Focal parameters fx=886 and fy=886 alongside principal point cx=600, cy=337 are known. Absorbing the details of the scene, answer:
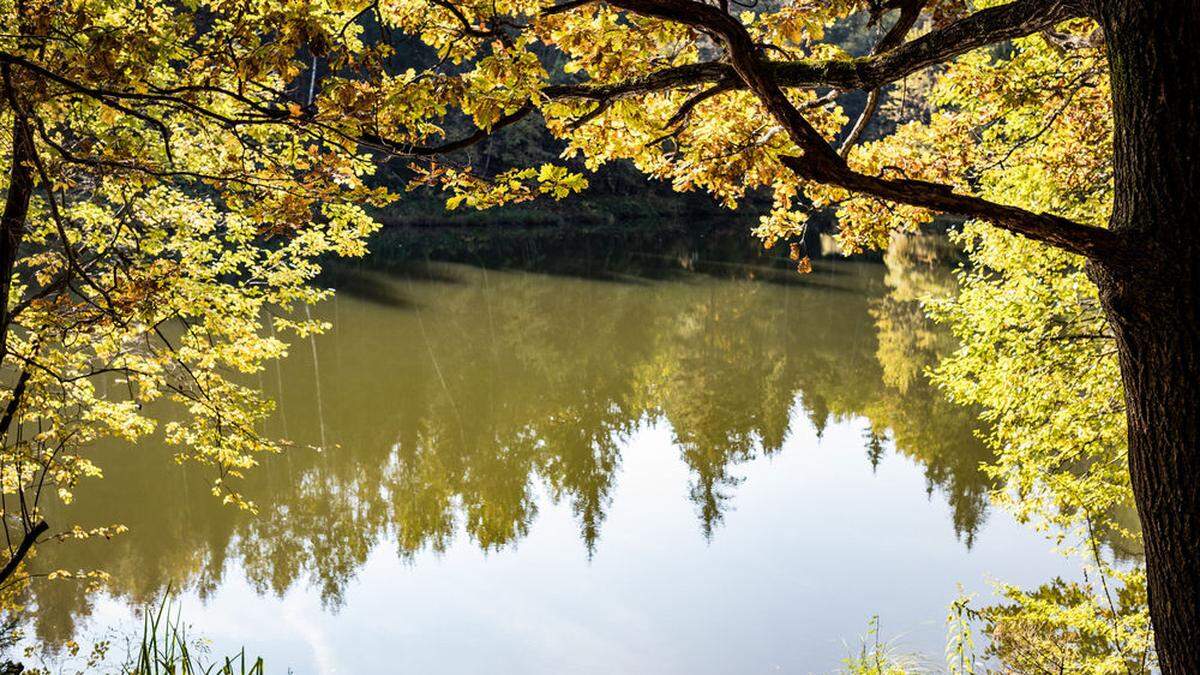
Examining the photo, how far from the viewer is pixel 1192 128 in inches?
104

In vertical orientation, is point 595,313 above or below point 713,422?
above

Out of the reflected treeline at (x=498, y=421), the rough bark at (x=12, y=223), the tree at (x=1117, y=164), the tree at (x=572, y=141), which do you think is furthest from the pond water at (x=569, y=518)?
the tree at (x=1117, y=164)

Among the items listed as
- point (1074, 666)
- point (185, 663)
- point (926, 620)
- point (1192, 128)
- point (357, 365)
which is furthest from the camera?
point (357, 365)

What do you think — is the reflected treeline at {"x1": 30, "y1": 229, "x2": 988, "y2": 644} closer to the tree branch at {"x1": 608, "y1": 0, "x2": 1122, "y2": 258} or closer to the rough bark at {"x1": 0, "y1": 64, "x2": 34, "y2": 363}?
the rough bark at {"x1": 0, "y1": 64, "x2": 34, "y2": 363}

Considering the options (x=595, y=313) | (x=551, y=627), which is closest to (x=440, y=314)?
(x=595, y=313)

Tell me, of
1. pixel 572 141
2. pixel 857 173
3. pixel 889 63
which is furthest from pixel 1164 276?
pixel 572 141

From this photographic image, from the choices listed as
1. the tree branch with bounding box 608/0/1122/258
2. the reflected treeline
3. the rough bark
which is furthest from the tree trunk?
the reflected treeline

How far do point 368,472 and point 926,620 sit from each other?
8223 mm

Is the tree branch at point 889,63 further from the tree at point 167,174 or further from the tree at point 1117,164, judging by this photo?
the tree at point 167,174

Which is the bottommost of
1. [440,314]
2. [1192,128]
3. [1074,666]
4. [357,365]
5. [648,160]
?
[1074,666]

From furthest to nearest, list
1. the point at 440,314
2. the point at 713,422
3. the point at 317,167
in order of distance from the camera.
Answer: the point at 440,314 < the point at 713,422 < the point at 317,167

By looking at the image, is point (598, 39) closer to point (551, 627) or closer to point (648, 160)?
point (648, 160)

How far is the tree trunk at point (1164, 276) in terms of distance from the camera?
266 centimetres

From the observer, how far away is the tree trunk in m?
2.66
